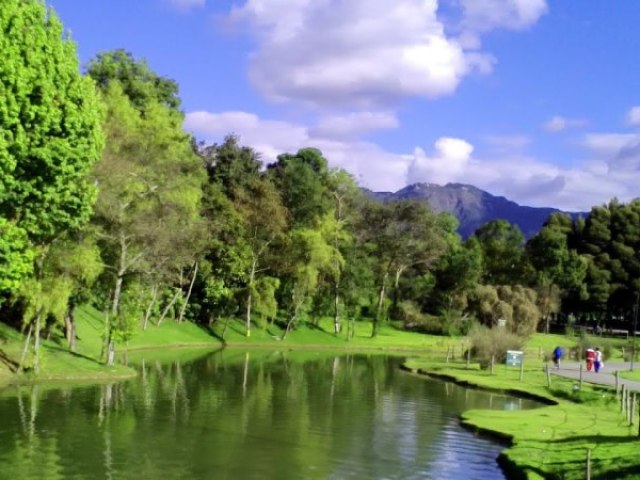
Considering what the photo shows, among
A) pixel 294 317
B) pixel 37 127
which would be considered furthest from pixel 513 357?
pixel 37 127

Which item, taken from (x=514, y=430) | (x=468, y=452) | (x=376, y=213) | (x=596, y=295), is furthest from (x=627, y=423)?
(x=596, y=295)

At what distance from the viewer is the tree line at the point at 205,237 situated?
3253 cm

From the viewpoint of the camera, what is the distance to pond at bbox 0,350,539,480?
88.4 ft

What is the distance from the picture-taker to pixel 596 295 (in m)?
121

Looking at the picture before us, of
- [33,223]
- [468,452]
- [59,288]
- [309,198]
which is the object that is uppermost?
[309,198]

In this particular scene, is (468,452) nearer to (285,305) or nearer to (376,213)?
(285,305)

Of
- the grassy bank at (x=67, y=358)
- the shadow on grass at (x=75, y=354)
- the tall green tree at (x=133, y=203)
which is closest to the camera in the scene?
the grassy bank at (x=67, y=358)

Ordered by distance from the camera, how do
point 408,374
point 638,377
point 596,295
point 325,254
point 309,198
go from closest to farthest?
point 638,377
point 408,374
point 325,254
point 309,198
point 596,295

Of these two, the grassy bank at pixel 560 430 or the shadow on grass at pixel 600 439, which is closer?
the grassy bank at pixel 560 430

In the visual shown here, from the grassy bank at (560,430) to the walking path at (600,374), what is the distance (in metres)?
2.05

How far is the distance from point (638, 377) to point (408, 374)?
18.1 m

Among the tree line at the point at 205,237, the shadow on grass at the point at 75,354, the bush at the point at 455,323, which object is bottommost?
the shadow on grass at the point at 75,354

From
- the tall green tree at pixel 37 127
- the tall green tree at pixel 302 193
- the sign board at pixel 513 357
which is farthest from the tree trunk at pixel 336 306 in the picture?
the tall green tree at pixel 37 127

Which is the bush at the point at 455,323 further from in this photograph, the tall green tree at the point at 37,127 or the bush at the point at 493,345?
the tall green tree at the point at 37,127
